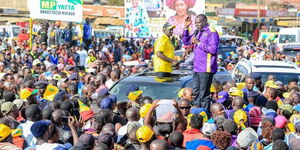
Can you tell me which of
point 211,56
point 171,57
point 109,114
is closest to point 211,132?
point 109,114

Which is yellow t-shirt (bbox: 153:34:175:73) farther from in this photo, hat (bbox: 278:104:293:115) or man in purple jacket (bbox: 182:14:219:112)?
hat (bbox: 278:104:293:115)

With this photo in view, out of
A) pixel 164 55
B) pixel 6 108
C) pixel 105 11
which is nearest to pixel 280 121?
pixel 164 55

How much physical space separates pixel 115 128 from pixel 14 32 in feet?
80.5

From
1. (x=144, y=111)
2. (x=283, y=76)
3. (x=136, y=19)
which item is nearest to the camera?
(x=144, y=111)

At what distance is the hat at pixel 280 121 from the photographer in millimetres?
7277

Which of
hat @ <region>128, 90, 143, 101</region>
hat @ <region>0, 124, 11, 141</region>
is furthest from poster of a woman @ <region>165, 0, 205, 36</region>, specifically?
hat @ <region>0, 124, 11, 141</region>

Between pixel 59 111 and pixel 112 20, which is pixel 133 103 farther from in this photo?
pixel 112 20

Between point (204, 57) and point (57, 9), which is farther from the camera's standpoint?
point (57, 9)

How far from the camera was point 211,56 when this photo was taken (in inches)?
341

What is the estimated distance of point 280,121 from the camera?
7.35 meters

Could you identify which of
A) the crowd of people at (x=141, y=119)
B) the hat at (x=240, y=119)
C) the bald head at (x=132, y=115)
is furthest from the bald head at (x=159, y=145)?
the hat at (x=240, y=119)

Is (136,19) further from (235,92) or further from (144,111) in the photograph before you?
(144,111)

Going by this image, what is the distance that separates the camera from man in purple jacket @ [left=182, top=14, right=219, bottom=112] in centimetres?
858

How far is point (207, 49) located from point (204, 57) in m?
0.16
